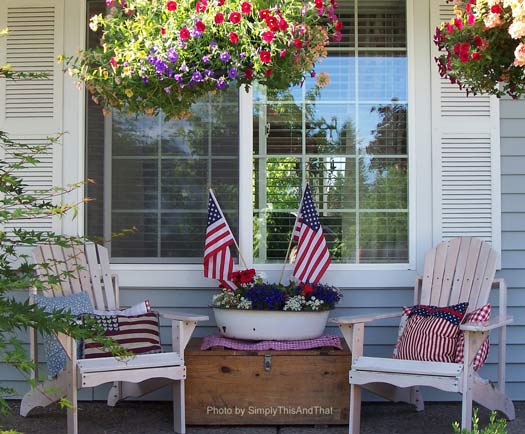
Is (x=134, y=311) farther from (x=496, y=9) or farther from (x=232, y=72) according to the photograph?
(x=496, y=9)

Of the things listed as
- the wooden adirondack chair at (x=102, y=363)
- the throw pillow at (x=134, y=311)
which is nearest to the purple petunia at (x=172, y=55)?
the wooden adirondack chair at (x=102, y=363)

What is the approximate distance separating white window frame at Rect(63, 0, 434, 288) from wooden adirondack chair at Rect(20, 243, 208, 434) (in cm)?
19

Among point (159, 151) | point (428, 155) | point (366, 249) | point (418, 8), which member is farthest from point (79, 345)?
point (418, 8)

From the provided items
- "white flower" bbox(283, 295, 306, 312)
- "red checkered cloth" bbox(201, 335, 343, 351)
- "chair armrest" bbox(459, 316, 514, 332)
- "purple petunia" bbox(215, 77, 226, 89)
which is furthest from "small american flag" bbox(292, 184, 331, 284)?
"purple petunia" bbox(215, 77, 226, 89)

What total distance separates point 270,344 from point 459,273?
3.41 feet

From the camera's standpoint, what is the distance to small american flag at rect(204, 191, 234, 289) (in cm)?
387

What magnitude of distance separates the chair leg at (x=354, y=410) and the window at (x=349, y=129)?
103 cm

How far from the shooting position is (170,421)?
12.4ft

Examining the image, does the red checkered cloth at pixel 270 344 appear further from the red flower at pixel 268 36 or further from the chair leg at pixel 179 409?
the red flower at pixel 268 36

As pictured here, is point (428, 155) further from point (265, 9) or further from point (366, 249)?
point (265, 9)

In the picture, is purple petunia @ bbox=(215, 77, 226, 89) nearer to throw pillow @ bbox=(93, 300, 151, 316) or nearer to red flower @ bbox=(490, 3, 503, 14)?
red flower @ bbox=(490, 3, 503, 14)

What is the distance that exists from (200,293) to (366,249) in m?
0.95

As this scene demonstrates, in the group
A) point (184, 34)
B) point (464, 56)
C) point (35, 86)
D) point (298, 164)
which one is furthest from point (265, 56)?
point (35, 86)

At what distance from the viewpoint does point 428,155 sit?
4109 millimetres
